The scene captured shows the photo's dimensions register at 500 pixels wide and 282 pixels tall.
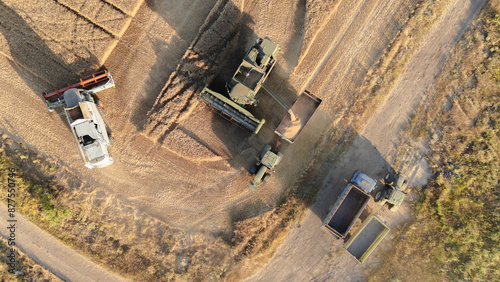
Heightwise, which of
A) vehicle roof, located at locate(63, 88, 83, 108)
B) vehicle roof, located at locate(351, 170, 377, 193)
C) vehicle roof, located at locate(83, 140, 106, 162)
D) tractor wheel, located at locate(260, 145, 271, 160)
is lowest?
vehicle roof, located at locate(83, 140, 106, 162)

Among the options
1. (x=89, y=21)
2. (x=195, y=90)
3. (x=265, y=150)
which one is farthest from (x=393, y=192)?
(x=89, y=21)

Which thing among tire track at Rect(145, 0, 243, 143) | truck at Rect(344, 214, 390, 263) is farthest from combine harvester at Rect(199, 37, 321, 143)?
truck at Rect(344, 214, 390, 263)

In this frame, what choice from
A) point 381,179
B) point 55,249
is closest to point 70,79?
point 55,249

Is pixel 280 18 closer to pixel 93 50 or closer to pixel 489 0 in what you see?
pixel 93 50

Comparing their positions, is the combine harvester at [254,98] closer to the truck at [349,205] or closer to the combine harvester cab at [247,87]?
the combine harvester cab at [247,87]

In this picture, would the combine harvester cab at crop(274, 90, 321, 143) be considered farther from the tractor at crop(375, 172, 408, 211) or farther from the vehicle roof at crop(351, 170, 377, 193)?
the tractor at crop(375, 172, 408, 211)

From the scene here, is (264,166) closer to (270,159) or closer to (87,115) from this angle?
(270,159)

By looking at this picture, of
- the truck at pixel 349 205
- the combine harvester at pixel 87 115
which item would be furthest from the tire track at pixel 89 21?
the truck at pixel 349 205
